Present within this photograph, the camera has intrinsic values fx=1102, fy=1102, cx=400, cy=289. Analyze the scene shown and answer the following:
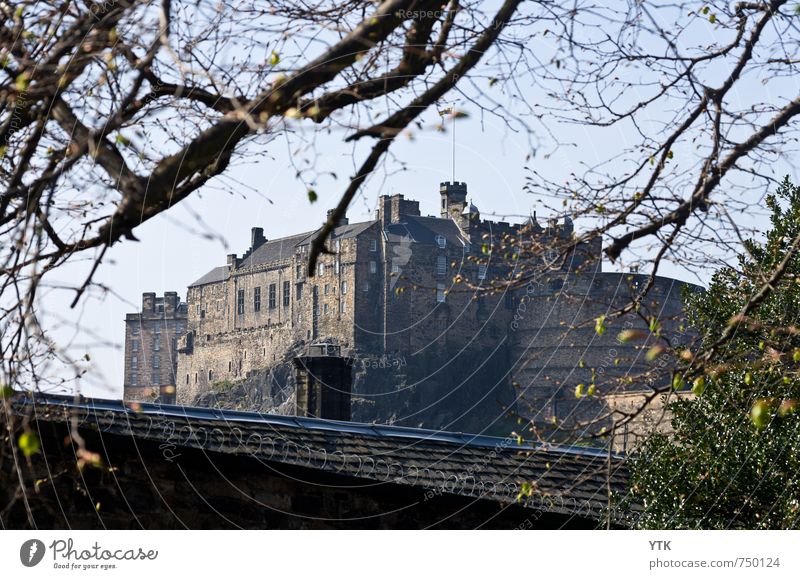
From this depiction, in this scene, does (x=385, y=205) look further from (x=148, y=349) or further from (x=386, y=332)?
(x=386, y=332)

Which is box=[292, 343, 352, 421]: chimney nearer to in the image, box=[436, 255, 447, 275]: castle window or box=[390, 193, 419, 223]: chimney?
box=[390, 193, 419, 223]: chimney

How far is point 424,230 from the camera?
4588cm

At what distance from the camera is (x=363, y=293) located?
4962 cm

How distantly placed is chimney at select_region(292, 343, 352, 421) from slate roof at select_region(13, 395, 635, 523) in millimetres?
2543

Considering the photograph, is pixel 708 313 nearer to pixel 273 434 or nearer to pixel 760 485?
pixel 760 485

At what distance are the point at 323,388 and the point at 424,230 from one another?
109 ft

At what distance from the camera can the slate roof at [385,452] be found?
818cm

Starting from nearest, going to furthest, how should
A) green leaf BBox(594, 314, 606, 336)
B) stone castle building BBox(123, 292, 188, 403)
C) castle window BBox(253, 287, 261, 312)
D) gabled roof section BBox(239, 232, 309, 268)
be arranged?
green leaf BBox(594, 314, 606, 336) < stone castle building BBox(123, 292, 188, 403) < gabled roof section BBox(239, 232, 309, 268) < castle window BBox(253, 287, 261, 312)

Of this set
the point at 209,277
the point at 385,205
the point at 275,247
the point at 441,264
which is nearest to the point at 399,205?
the point at 385,205

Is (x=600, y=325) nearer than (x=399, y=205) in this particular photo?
Yes

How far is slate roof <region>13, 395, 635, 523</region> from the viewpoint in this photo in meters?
8.18

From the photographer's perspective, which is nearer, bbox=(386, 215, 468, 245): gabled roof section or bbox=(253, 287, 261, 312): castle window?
bbox=(386, 215, 468, 245): gabled roof section

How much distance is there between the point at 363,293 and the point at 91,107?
44750mm

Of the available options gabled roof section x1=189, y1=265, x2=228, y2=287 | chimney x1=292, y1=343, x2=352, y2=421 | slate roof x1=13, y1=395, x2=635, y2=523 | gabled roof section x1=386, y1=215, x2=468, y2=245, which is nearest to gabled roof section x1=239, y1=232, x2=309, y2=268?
gabled roof section x1=189, y1=265, x2=228, y2=287
